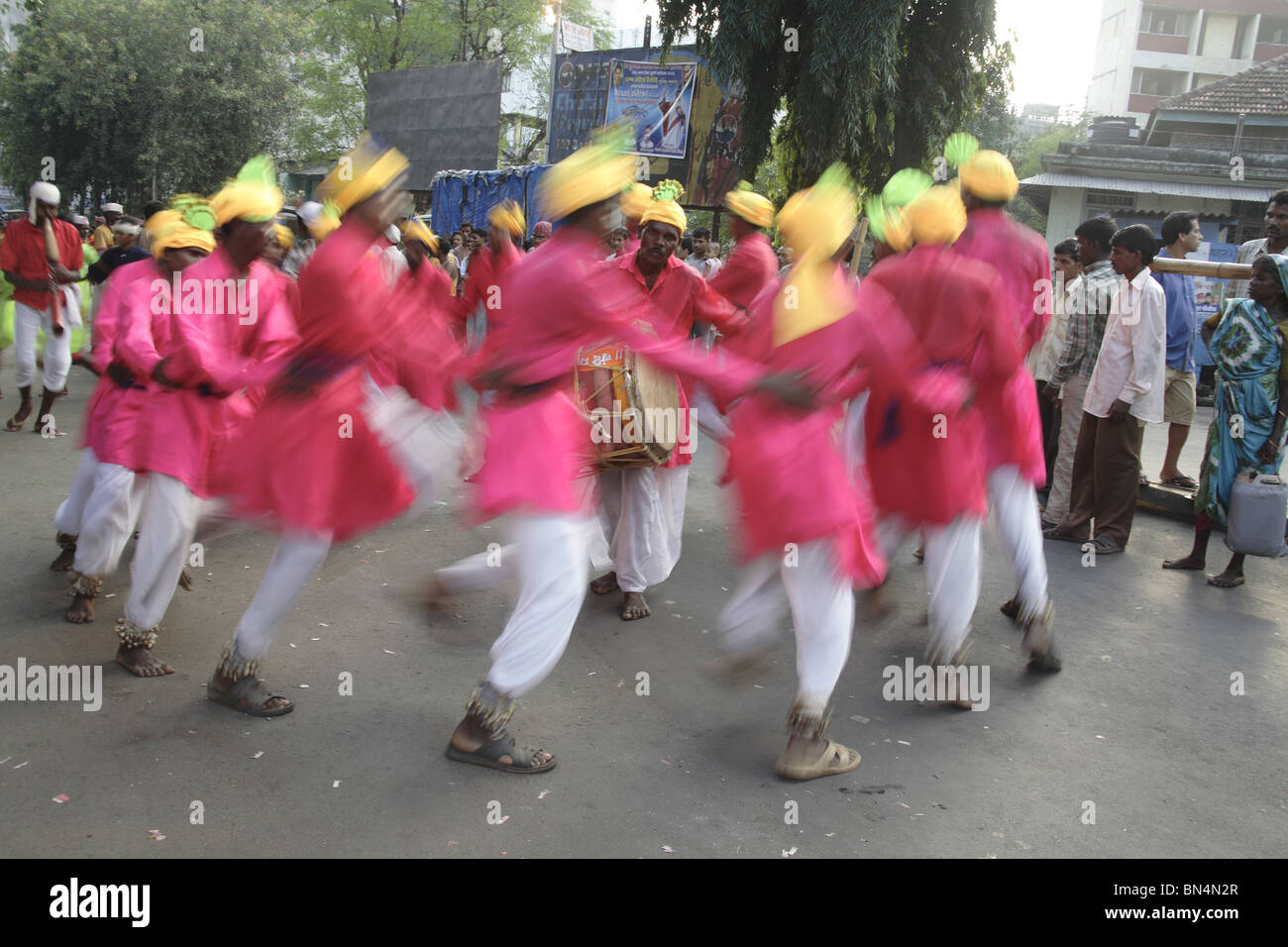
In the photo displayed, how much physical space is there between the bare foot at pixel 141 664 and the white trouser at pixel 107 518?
0.63 metres

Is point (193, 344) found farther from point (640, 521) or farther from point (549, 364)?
point (640, 521)

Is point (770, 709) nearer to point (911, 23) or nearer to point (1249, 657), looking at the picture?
point (1249, 657)

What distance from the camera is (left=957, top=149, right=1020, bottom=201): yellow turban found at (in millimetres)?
4336

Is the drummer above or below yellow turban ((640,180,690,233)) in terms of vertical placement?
below

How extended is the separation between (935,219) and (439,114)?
84.1 ft

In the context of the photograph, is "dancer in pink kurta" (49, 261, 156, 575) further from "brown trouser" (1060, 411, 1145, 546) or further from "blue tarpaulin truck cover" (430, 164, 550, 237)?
"blue tarpaulin truck cover" (430, 164, 550, 237)

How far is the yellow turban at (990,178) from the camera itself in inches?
171

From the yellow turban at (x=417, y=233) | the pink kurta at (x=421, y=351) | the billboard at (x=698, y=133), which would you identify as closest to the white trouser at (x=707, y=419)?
the pink kurta at (x=421, y=351)

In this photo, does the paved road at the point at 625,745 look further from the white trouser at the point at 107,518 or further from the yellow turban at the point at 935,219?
the yellow turban at the point at 935,219

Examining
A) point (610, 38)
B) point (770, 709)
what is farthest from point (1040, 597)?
point (610, 38)

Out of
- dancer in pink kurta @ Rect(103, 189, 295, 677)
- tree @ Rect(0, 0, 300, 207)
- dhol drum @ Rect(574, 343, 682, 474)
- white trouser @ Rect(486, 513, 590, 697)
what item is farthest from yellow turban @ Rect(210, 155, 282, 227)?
tree @ Rect(0, 0, 300, 207)

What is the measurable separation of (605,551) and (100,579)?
7.76 feet

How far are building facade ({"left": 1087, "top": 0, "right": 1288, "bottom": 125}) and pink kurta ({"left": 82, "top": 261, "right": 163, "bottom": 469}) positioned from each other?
50.1 metres

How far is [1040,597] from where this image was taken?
439cm
